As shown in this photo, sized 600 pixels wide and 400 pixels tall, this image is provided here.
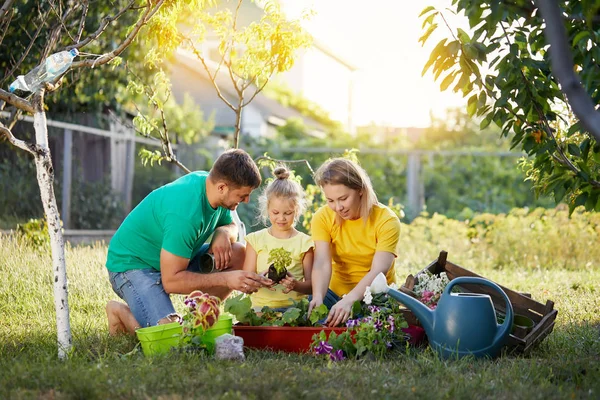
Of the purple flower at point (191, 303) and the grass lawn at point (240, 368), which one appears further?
the purple flower at point (191, 303)

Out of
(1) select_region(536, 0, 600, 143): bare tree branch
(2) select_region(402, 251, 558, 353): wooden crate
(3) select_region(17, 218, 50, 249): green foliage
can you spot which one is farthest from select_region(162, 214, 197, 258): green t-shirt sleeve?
(3) select_region(17, 218, 50, 249): green foliage

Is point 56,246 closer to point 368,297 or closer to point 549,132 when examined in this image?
point 368,297

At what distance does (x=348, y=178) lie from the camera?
443 cm

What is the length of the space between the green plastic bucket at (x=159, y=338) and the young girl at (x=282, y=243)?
38.2 inches

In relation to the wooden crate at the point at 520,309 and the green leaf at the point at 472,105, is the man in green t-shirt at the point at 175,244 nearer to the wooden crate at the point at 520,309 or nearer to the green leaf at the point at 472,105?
the wooden crate at the point at 520,309

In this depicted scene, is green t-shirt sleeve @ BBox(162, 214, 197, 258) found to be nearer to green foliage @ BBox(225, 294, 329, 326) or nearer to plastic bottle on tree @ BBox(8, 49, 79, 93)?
green foliage @ BBox(225, 294, 329, 326)

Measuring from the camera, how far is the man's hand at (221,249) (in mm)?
4613

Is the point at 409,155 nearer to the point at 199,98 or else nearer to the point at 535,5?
the point at 199,98

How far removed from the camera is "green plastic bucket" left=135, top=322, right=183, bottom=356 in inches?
146

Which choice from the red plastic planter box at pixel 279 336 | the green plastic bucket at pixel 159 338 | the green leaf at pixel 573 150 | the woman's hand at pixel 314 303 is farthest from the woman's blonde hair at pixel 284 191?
the green leaf at pixel 573 150

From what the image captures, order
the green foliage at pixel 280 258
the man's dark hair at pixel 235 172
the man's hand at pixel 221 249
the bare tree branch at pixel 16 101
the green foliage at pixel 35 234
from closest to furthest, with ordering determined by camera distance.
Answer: the bare tree branch at pixel 16 101 < the man's dark hair at pixel 235 172 < the green foliage at pixel 280 258 < the man's hand at pixel 221 249 < the green foliage at pixel 35 234

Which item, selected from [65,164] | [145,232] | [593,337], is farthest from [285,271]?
[65,164]

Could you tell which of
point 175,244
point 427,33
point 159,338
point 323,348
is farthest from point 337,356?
point 427,33

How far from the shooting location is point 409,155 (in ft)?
44.7
